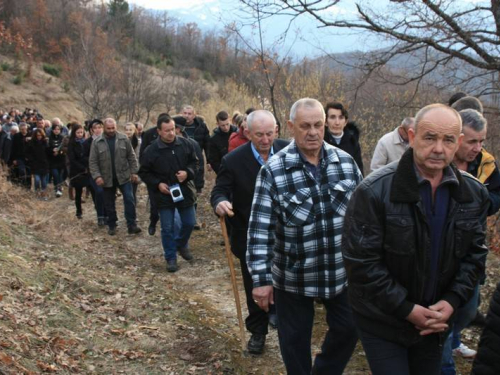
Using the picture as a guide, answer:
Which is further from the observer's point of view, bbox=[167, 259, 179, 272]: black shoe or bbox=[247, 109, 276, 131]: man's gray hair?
bbox=[167, 259, 179, 272]: black shoe

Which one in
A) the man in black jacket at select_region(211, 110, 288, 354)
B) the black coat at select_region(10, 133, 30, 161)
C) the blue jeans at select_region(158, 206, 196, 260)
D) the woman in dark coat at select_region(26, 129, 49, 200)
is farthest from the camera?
the black coat at select_region(10, 133, 30, 161)

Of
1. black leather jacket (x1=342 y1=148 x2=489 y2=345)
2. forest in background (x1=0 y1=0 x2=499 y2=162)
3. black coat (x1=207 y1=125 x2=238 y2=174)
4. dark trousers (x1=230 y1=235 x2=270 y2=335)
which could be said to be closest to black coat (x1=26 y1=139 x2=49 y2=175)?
forest in background (x1=0 y1=0 x2=499 y2=162)

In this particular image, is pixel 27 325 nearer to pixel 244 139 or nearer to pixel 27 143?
pixel 244 139

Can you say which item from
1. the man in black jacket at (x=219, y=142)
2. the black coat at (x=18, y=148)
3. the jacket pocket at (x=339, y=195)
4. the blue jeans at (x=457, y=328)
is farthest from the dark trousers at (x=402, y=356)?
the black coat at (x=18, y=148)

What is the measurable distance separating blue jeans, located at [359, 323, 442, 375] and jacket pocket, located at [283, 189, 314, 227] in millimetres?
863

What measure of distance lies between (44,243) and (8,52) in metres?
39.2

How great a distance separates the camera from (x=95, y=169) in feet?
33.4

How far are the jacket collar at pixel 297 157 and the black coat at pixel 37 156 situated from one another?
39.6ft

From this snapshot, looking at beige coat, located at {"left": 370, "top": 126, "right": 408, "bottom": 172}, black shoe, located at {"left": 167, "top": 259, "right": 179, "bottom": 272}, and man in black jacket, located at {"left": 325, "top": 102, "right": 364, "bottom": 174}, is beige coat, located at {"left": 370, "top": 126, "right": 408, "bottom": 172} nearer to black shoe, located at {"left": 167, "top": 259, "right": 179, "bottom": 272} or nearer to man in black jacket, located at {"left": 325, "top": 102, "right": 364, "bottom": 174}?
man in black jacket, located at {"left": 325, "top": 102, "right": 364, "bottom": 174}

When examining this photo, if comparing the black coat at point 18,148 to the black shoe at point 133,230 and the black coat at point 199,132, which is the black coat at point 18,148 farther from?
the black shoe at point 133,230

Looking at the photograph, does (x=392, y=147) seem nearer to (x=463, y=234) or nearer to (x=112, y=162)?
(x=463, y=234)

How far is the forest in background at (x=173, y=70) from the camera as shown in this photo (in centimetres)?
1394

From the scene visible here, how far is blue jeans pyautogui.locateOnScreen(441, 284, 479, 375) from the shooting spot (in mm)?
3453

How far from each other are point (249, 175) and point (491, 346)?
293 cm
